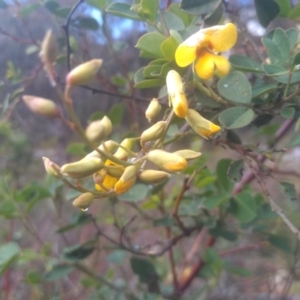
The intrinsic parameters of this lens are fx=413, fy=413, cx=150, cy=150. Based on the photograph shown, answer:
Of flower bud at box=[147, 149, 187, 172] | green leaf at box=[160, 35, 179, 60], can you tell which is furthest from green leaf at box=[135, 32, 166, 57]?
flower bud at box=[147, 149, 187, 172]

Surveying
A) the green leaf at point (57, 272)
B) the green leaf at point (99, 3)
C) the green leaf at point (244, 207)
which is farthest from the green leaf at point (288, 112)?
the green leaf at point (57, 272)

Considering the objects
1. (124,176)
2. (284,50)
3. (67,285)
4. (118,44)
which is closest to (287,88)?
(284,50)

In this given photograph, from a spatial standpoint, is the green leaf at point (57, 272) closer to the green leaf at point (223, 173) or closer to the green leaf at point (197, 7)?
the green leaf at point (223, 173)

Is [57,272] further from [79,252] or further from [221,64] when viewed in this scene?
[221,64]

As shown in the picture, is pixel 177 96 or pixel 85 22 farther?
pixel 85 22

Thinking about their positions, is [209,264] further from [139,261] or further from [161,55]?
[161,55]

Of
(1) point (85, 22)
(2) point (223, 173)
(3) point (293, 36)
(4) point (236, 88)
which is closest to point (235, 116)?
(4) point (236, 88)
